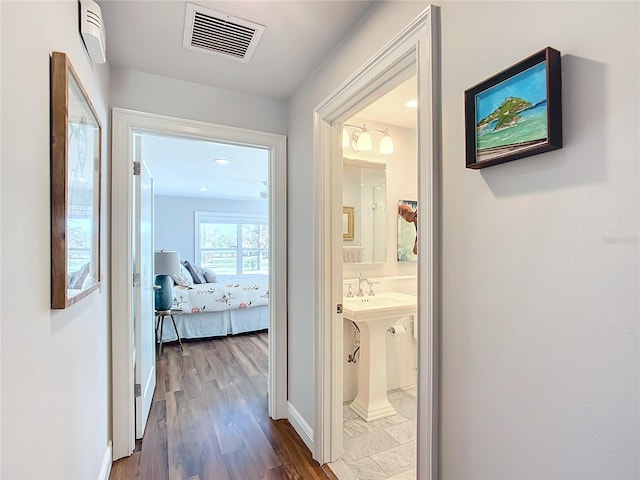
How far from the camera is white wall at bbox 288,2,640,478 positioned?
2.37 ft

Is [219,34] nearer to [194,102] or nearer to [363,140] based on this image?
[194,102]

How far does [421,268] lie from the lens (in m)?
1.21

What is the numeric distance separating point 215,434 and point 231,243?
5.87 metres

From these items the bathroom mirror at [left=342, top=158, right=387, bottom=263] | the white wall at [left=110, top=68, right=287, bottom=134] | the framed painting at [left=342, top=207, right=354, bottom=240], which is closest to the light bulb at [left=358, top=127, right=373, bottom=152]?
the bathroom mirror at [left=342, top=158, right=387, bottom=263]

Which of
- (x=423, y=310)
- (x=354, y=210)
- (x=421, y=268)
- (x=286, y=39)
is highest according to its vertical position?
(x=286, y=39)

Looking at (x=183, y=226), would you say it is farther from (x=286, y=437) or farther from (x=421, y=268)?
(x=421, y=268)

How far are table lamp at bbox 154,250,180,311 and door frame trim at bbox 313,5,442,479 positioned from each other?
82.2 inches

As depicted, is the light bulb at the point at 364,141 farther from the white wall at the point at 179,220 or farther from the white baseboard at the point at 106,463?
the white wall at the point at 179,220

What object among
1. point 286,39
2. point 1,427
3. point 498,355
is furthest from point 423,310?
point 286,39

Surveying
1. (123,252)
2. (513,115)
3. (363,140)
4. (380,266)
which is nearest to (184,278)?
(123,252)

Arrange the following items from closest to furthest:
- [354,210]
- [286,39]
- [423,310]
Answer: [423,310]
[286,39]
[354,210]

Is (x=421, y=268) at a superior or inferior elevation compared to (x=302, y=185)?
inferior

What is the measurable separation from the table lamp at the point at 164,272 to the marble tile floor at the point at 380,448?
2172 mm

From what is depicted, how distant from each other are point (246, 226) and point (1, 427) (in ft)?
24.4
